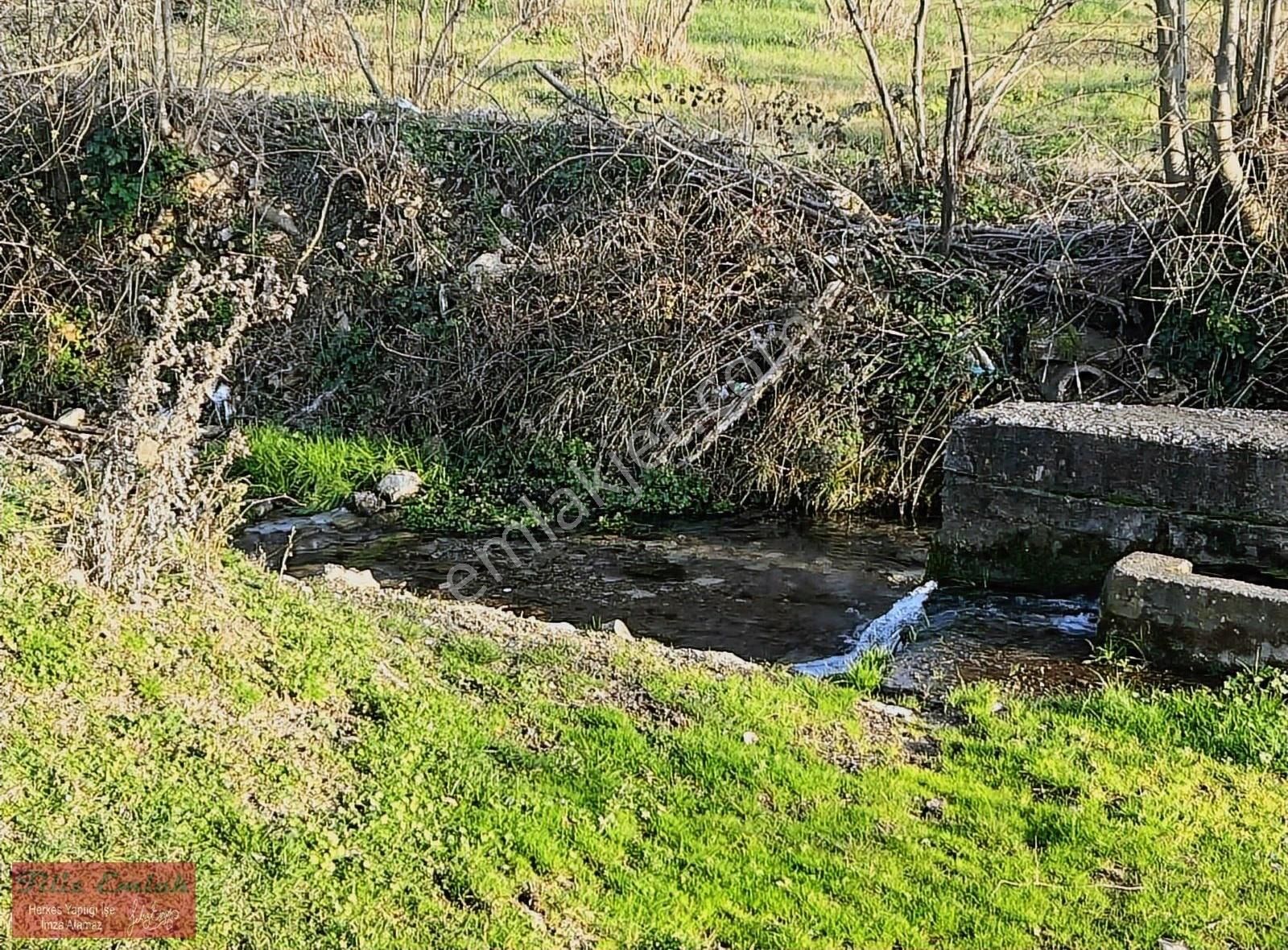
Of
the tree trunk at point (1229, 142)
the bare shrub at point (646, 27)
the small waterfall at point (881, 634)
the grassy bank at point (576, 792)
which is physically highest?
the bare shrub at point (646, 27)

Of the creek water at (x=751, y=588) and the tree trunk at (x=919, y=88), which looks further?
the tree trunk at (x=919, y=88)

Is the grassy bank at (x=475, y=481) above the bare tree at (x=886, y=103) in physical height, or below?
below

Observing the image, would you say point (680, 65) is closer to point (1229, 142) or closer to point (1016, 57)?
point (1016, 57)

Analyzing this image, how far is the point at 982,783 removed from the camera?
4375 mm

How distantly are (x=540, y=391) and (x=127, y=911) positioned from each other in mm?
7393

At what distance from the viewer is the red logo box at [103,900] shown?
9.62 ft

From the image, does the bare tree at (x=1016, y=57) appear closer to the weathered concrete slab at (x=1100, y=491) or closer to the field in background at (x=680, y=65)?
the field in background at (x=680, y=65)

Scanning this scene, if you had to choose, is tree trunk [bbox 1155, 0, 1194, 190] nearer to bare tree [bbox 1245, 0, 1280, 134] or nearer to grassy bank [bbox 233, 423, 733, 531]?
bare tree [bbox 1245, 0, 1280, 134]

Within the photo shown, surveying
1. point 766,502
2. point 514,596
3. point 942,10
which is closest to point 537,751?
point 514,596

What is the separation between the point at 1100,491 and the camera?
20.5 feet

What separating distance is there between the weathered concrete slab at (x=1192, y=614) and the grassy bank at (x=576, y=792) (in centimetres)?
23

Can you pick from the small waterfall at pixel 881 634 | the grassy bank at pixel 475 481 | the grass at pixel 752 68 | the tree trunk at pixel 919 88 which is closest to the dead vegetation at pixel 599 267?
the tree trunk at pixel 919 88

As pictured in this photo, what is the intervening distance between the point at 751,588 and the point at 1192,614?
306 cm

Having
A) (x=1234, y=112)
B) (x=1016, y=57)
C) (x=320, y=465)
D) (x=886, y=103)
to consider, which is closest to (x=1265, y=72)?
(x=1234, y=112)
